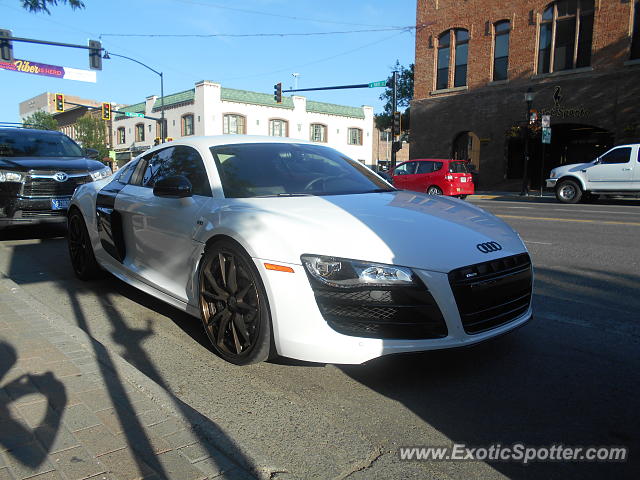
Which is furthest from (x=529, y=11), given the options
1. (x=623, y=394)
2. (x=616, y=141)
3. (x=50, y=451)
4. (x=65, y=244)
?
(x=50, y=451)

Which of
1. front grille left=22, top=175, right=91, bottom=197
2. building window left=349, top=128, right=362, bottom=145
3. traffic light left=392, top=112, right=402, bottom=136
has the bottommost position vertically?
front grille left=22, top=175, right=91, bottom=197

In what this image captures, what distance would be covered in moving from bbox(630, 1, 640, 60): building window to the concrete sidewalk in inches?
990

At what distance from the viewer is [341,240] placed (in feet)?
9.32

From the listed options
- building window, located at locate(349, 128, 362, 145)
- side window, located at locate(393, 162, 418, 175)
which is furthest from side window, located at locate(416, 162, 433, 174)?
building window, located at locate(349, 128, 362, 145)

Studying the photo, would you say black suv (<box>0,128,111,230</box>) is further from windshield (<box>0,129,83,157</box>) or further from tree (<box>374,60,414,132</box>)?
tree (<box>374,60,414,132</box>)

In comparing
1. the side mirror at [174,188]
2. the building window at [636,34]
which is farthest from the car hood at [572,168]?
the side mirror at [174,188]

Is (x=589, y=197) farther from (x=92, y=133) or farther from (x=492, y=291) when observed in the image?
(x=92, y=133)

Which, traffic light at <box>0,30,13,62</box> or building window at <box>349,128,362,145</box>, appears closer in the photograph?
traffic light at <box>0,30,13,62</box>

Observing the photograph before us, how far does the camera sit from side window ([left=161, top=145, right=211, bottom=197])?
12.6ft

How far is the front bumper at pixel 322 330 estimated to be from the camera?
9.05ft

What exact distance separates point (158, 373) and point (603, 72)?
2482cm

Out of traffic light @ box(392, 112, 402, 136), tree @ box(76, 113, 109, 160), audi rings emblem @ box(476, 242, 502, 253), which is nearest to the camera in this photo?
audi rings emblem @ box(476, 242, 502, 253)

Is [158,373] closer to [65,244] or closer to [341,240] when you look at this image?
[341,240]

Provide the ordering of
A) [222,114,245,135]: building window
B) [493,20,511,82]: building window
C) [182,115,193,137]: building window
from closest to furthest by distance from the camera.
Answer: [493,20,511,82]: building window
[222,114,245,135]: building window
[182,115,193,137]: building window
